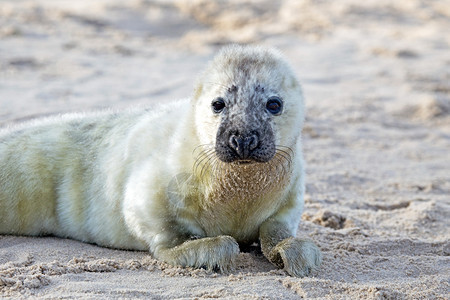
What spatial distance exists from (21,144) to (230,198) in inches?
57.3

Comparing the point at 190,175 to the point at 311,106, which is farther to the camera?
the point at 311,106

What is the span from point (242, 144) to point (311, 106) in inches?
170

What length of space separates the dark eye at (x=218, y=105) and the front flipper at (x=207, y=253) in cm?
61

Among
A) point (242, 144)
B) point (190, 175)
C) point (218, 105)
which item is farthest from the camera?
point (190, 175)

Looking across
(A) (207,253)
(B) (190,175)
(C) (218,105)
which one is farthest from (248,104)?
(A) (207,253)

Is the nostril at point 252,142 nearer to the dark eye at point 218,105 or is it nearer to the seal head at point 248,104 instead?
the seal head at point 248,104

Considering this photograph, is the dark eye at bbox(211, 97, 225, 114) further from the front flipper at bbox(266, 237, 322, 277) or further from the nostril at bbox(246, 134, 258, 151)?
the front flipper at bbox(266, 237, 322, 277)

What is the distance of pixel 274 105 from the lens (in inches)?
137

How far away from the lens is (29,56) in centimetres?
816

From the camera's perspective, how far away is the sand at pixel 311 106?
10.7 feet

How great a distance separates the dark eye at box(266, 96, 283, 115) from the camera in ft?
11.3

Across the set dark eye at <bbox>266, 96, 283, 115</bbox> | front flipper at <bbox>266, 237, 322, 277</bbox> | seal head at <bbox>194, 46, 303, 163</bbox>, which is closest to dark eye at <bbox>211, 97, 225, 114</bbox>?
seal head at <bbox>194, 46, 303, 163</bbox>

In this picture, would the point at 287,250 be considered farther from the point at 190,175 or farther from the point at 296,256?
the point at 190,175

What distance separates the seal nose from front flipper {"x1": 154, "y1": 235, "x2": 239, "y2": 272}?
1.56 feet
